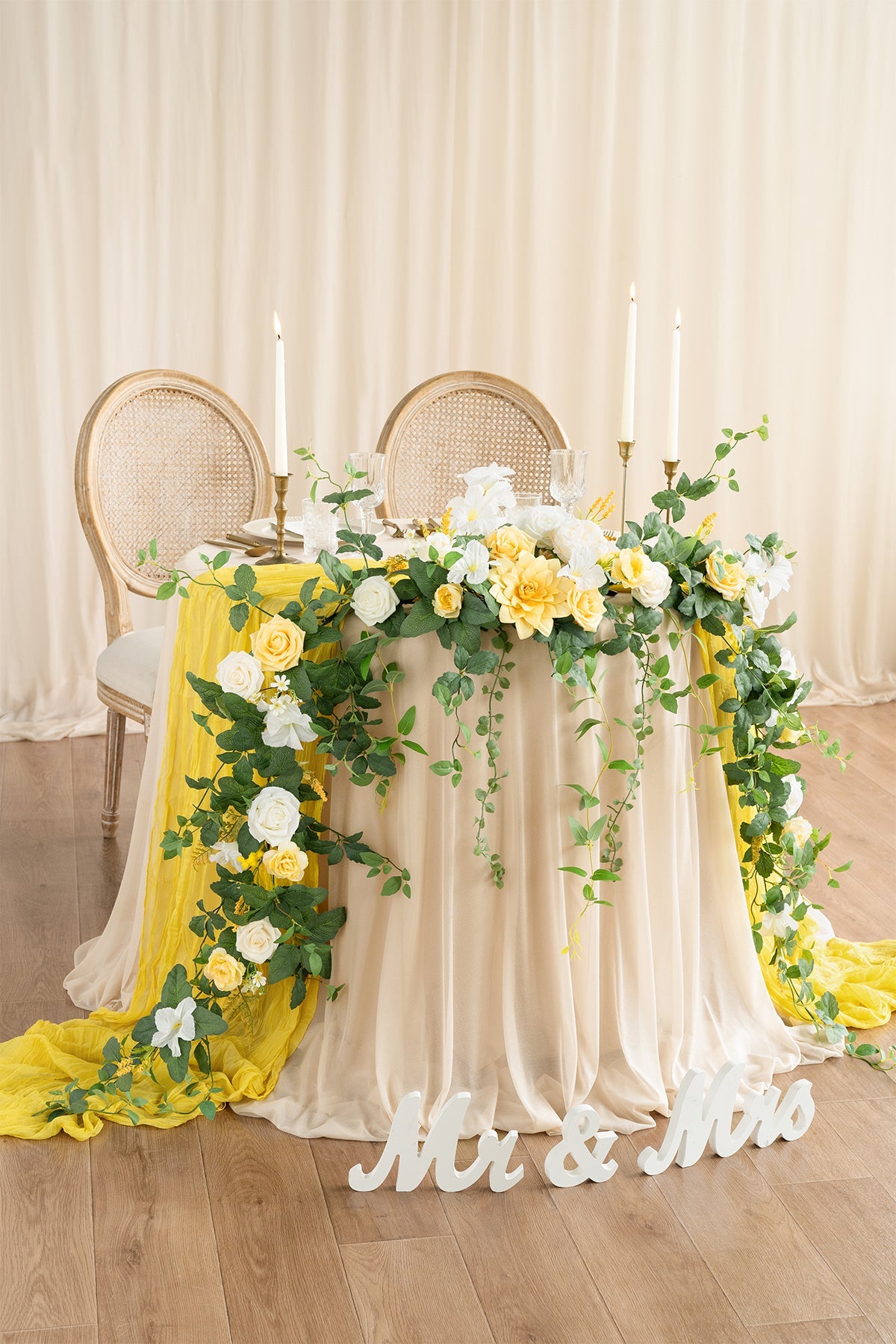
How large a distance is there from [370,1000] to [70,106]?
2568mm

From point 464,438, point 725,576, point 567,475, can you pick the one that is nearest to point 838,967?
point 725,576

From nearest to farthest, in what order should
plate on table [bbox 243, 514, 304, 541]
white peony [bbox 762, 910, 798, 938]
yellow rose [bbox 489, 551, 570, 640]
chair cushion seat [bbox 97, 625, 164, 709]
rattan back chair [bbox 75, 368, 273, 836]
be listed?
1. yellow rose [bbox 489, 551, 570, 640]
2. white peony [bbox 762, 910, 798, 938]
3. plate on table [bbox 243, 514, 304, 541]
4. chair cushion seat [bbox 97, 625, 164, 709]
5. rattan back chair [bbox 75, 368, 273, 836]

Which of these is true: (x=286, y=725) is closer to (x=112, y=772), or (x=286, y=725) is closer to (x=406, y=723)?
(x=406, y=723)

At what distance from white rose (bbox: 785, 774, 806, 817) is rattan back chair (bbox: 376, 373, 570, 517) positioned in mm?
1271

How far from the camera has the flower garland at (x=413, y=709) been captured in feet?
6.11

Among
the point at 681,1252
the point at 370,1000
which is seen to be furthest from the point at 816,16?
the point at 681,1252

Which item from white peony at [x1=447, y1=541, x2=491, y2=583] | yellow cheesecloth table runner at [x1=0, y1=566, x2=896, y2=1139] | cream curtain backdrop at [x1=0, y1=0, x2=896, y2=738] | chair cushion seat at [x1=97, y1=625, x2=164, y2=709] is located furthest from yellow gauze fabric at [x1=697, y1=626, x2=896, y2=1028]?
cream curtain backdrop at [x1=0, y1=0, x2=896, y2=738]

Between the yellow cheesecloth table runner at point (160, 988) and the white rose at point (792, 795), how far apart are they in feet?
0.26

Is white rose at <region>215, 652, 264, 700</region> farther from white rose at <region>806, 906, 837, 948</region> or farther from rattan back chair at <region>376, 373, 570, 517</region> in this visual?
rattan back chair at <region>376, 373, 570, 517</region>

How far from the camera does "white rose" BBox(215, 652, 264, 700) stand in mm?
1861

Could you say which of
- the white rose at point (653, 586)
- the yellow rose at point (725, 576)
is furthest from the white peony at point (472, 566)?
the yellow rose at point (725, 576)

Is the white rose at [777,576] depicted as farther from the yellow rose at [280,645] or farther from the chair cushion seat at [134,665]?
the chair cushion seat at [134,665]

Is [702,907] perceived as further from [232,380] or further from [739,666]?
[232,380]

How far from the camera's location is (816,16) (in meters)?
3.98
